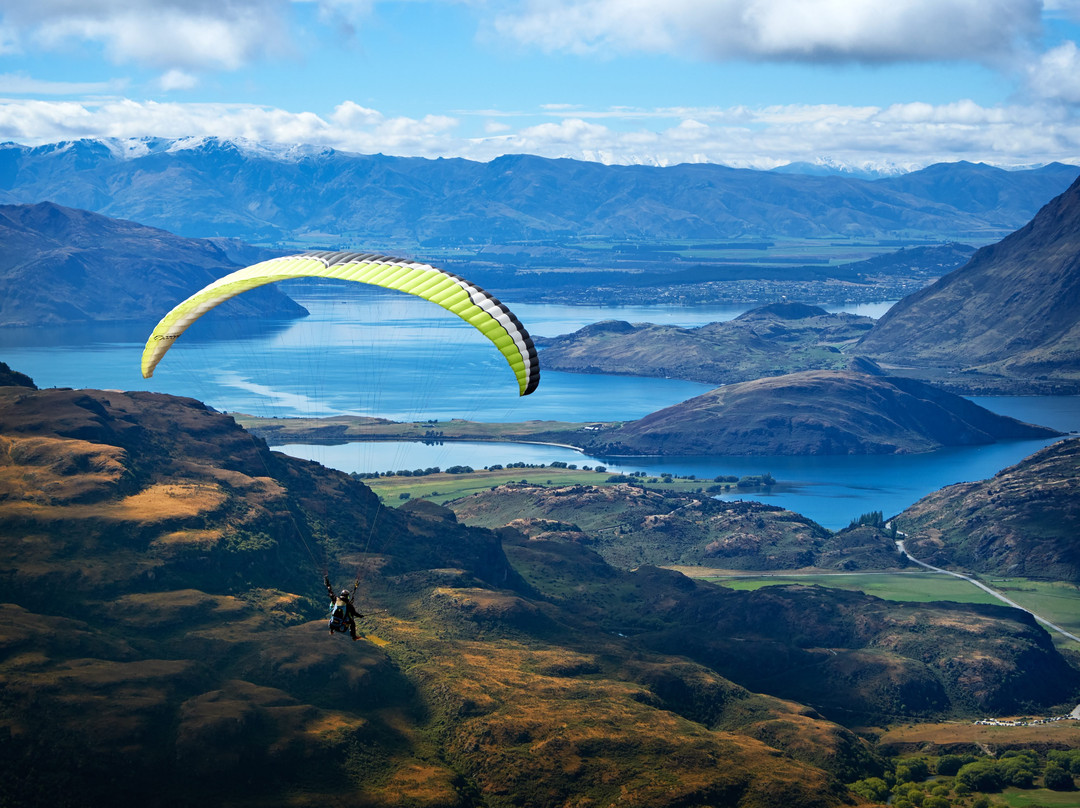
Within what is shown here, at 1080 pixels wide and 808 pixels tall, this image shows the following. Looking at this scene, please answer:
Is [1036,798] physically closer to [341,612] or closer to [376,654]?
[376,654]

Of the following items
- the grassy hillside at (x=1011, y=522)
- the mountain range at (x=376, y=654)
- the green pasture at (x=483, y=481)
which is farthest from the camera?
the green pasture at (x=483, y=481)

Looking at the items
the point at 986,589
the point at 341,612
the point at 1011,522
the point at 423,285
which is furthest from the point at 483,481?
the point at 341,612

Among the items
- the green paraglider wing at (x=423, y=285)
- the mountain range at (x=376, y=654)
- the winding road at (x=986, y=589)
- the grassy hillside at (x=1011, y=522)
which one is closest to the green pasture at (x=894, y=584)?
the winding road at (x=986, y=589)

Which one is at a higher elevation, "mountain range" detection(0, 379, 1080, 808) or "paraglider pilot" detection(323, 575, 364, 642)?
"paraglider pilot" detection(323, 575, 364, 642)

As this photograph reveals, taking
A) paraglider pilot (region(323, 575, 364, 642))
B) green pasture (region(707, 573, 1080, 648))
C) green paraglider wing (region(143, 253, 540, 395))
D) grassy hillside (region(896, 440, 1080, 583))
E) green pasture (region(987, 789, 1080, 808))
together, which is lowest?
green pasture (region(987, 789, 1080, 808))

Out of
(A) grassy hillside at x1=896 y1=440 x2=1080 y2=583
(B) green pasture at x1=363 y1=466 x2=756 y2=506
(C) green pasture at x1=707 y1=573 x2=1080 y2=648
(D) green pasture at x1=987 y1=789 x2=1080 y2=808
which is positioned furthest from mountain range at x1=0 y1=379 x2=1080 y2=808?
(B) green pasture at x1=363 y1=466 x2=756 y2=506

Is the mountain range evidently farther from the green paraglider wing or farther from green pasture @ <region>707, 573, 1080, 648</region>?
the green paraglider wing

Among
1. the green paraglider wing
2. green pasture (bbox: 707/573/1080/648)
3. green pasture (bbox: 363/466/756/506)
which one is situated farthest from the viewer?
green pasture (bbox: 363/466/756/506)

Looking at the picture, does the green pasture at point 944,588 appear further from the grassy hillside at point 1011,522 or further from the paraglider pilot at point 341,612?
the paraglider pilot at point 341,612
